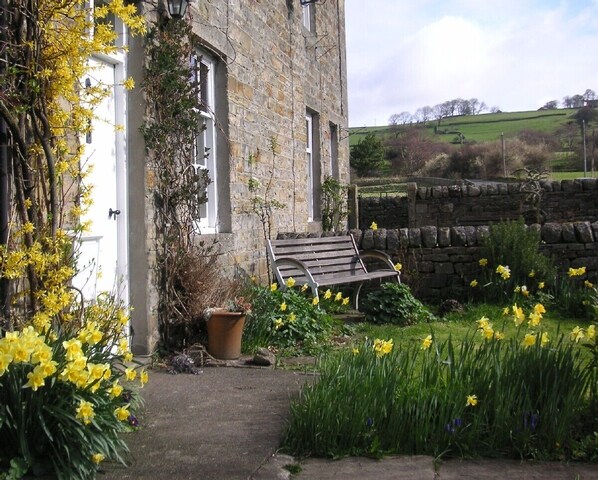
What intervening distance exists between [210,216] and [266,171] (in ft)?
5.52

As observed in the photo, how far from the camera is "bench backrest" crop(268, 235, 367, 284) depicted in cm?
805

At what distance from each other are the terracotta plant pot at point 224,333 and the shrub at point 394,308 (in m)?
2.25

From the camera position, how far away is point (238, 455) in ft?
11.4

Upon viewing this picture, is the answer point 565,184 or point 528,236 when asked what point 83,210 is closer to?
point 528,236

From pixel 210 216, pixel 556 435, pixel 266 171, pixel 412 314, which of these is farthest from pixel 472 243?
pixel 556 435

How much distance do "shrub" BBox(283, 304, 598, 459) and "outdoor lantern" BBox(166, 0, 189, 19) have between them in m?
3.74

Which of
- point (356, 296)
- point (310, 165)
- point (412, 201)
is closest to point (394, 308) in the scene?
point (356, 296)

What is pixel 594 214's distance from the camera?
14680 mm

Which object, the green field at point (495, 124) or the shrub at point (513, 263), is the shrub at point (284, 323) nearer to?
the shrub at point (513, 263)

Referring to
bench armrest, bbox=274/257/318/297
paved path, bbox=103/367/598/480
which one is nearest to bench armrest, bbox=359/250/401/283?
bench armrest, bbox=274/257/318/297

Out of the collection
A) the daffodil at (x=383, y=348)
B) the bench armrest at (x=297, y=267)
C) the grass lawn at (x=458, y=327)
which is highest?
the bench armrest at (x=297, y=267)

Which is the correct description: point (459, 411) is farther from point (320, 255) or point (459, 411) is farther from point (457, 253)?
point (457, 253)

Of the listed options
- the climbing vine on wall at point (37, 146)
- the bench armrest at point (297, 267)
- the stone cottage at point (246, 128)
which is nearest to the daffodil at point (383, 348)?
the climbing vine on wall at point (37, 146)

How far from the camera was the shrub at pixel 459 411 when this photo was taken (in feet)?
11.6
